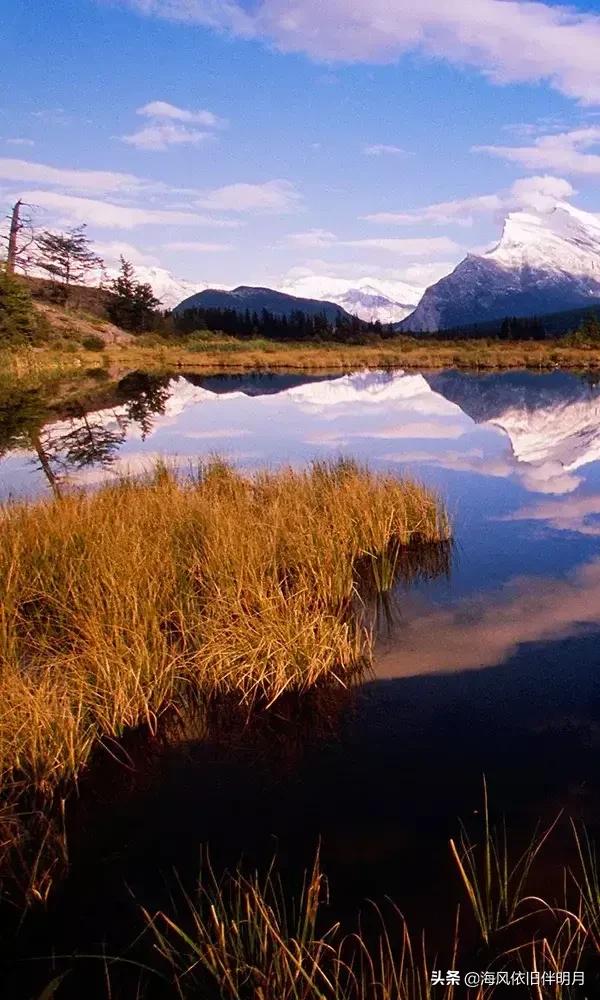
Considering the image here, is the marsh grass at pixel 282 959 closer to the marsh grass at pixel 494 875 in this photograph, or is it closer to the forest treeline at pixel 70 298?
the marsh grass at pixel 494 875

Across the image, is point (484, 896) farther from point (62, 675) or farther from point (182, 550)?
point (182, 550)

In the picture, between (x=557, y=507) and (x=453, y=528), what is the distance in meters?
2.75

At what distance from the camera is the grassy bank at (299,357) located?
51.2 m

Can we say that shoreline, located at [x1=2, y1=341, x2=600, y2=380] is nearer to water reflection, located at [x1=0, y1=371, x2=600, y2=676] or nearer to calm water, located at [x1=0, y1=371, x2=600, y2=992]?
water reflection, located at [x1=0, y1=371, x2=600, y2=676]

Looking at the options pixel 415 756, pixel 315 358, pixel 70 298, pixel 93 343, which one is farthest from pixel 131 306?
pixel 415 756

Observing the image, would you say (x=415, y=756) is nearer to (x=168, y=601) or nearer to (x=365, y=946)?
(x=365, y=946)

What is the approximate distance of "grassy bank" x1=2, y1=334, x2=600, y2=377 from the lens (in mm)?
51156

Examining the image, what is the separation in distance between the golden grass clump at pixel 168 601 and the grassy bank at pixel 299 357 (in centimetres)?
3694

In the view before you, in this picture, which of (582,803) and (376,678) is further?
(376,678)

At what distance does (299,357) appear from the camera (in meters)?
61.9

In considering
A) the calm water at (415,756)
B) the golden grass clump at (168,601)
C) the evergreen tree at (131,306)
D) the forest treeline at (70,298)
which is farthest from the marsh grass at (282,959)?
the evergreen tree at (131,306)

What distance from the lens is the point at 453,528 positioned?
11.0 m

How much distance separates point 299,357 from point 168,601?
5693cm

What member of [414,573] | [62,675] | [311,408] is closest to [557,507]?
[414,573]
